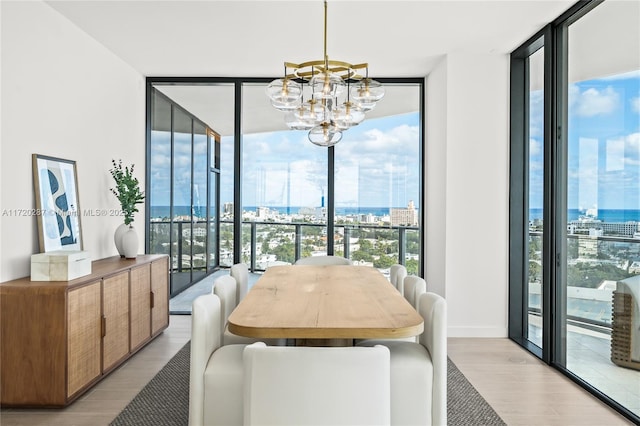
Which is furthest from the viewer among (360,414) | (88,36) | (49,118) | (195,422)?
(88,36)

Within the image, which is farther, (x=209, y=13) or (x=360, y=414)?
(x=209, y=13)

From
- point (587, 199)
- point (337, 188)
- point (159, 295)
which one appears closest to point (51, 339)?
point (159, 295)

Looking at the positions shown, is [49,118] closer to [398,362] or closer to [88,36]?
[88,36]

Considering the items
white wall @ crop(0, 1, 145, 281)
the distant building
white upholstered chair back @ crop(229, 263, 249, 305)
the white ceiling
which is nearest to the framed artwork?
white wall @ crop(0, 1, 145, 281)

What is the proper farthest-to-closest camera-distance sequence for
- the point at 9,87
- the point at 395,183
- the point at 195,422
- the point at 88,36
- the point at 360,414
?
the point at 395,183 → the point at 88,36 → the point at 9,87 → the point at 195,422 → the point at 360,414

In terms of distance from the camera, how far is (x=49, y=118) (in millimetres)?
3533

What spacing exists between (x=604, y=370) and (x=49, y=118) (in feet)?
14.0

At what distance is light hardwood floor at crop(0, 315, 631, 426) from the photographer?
2863mm

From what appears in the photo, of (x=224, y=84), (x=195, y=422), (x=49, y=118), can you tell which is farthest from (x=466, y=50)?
(x=195, y=422)

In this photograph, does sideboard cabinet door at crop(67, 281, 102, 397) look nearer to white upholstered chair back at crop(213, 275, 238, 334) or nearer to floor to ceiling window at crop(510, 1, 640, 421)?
white upholstered chair back at crop(213, 275, 238, 334)

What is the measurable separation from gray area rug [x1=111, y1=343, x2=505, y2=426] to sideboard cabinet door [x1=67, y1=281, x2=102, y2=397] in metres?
0.36

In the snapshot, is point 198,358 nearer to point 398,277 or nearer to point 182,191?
point 398,277

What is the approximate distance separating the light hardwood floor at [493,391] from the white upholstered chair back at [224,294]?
2.99 ft

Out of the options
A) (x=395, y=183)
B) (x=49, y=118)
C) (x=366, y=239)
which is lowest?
(x=366, y=239)
